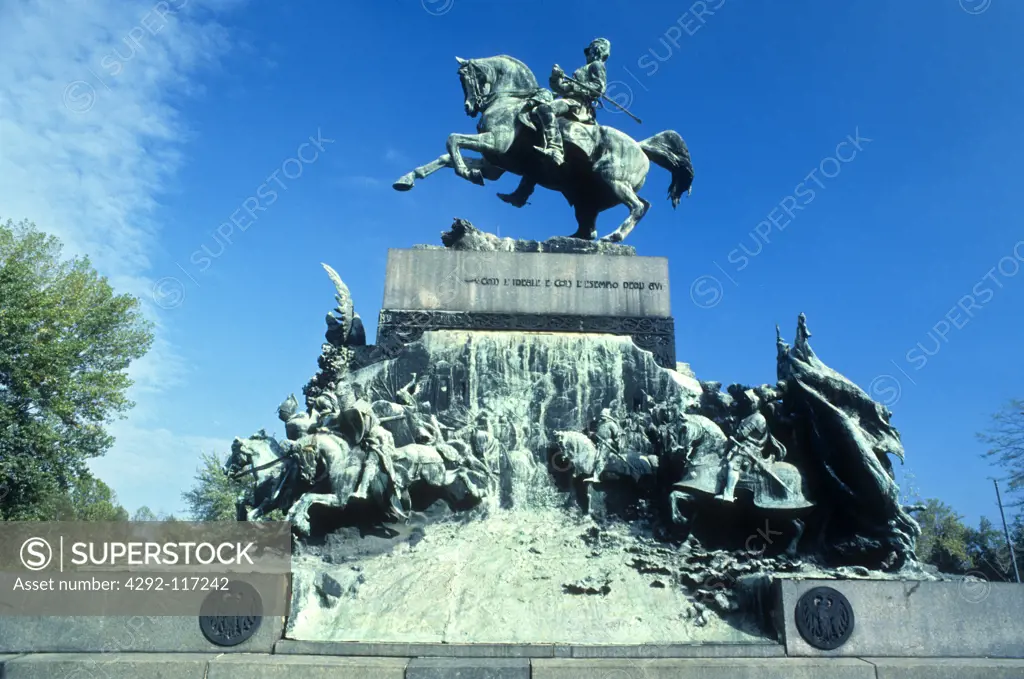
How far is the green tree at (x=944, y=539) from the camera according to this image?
141ft

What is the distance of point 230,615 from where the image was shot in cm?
838

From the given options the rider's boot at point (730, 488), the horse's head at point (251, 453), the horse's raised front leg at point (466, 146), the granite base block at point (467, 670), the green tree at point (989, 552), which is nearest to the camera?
the granite base block at point (467, 670)

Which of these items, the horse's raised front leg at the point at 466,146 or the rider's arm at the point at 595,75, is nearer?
the horse's raised front leg at the point at 466,146

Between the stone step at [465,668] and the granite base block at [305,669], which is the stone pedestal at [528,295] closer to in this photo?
the stone step at [465,668]

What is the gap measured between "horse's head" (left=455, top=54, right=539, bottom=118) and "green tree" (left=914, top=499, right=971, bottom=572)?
35953 mm

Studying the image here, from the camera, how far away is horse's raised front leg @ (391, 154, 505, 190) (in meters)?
14.0

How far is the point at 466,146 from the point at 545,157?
148cm

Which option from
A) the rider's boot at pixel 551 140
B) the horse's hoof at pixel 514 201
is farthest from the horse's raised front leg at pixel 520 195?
the rider's boot at pixel 551 140

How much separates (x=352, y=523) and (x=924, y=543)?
140ft

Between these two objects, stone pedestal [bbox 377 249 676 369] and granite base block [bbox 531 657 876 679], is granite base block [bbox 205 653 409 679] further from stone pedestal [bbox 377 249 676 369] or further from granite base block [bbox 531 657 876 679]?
stone pedestal [bbox 377 249 676 369]

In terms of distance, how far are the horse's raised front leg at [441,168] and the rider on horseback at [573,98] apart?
1101 mm

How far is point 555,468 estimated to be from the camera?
1095 centimetres

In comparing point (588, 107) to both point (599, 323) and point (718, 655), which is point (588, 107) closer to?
point (599, 323)

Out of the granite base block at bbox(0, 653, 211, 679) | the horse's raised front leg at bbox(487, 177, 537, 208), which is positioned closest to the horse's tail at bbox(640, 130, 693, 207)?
the horse's raised front leg at bbox(487, 177, 537, 208)
